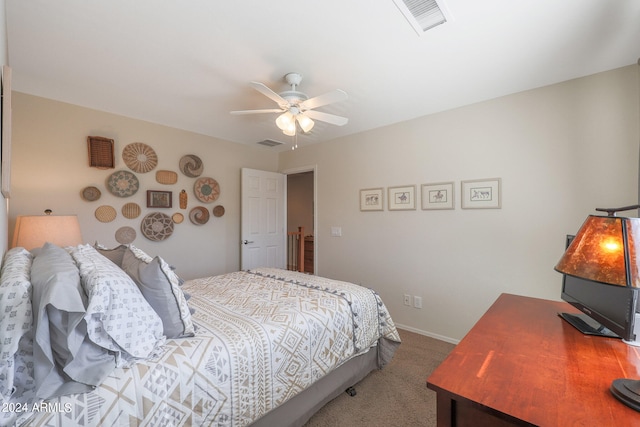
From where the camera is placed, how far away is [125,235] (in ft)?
9.91

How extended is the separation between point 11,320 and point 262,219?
3378 millimetres

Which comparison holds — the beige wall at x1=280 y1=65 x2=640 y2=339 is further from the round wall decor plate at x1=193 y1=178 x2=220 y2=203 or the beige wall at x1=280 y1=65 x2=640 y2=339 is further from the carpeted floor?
the round wall decor plate at x1=193 y1=178 x2=220 y2=203

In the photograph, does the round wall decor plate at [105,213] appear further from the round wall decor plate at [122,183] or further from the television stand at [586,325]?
the television stand at [586,325]

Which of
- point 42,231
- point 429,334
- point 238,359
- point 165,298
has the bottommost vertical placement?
point 429,334

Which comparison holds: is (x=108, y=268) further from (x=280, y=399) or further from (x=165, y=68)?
(x=165, y=68)

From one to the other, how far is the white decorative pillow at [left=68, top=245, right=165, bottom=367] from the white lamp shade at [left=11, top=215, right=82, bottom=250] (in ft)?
4.52

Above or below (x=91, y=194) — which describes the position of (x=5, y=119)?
above

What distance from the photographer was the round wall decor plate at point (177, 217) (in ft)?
11.2

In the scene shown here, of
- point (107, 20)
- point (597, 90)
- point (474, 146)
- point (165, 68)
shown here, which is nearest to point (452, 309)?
point (474, 146)

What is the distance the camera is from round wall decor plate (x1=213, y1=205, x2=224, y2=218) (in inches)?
149

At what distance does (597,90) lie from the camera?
2162 mm

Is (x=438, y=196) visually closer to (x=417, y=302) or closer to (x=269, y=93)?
(x=417, y=302)

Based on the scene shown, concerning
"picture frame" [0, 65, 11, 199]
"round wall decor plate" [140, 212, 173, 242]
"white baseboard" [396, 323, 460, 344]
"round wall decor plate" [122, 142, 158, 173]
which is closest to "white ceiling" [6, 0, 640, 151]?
"round wall decor plate" [122, 142, 158, 173]

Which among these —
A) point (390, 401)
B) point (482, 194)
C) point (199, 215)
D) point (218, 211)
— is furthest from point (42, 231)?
point (482, 194)
